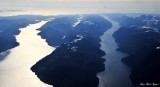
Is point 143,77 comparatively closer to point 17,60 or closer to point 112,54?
point 112,54

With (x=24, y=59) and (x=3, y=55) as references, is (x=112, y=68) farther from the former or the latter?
(x=3, y=55)

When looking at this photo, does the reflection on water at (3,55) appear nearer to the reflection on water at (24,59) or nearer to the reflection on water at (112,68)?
the reflection on water at (24,59)

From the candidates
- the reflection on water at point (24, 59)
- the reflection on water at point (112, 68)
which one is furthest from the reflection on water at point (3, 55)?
the reflection on water at point (112, 68)

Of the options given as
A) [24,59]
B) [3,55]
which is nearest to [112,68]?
[24,59]

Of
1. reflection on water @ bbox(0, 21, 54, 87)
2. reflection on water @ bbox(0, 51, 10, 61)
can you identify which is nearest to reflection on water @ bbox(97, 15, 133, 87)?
reflection on water @ bbox(0, 21, 54, 87)

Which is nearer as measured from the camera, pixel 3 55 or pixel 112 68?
pixel 112 68

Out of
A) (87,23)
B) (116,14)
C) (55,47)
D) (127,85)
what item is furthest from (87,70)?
(116,14)
